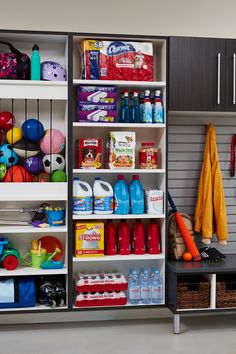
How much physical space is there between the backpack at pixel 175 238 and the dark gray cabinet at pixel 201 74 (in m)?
0.96

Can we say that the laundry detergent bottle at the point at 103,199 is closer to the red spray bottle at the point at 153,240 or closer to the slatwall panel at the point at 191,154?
the red spray bottle at the point at 153,240

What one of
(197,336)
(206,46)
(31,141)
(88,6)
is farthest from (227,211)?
(88,6)

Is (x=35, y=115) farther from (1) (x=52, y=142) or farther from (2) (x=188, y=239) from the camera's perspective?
(2) (x=188, y=239)

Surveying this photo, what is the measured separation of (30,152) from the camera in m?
4.27

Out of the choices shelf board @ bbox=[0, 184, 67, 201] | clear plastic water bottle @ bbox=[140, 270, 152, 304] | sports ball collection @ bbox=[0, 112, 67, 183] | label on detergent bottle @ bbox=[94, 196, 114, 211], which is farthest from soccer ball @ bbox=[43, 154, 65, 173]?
clear plastic water bottle @ bbox=[140, 270, 152, 304]

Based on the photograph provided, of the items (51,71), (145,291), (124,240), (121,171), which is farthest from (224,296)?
(51,71)

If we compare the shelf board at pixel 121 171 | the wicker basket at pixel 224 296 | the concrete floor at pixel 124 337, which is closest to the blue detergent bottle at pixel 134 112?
the shelf board at pixel 121 171

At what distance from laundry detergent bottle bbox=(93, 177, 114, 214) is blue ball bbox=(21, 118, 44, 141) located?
64 centimetres

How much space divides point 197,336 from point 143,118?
1836 mm

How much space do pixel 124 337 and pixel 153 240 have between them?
824 millimetres

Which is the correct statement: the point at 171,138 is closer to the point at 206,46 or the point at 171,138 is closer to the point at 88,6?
the point at 206,46

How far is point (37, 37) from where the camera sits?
4.28 m

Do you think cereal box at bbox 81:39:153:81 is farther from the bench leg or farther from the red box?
the bench leg

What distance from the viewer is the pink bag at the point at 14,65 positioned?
4176 millimetres
